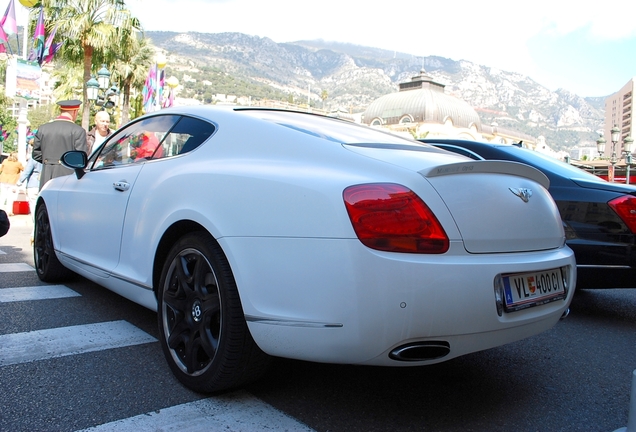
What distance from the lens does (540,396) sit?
2.82 metres

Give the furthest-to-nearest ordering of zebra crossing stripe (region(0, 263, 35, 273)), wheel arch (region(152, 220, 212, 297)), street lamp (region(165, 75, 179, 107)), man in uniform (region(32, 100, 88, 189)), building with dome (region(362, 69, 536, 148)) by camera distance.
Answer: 1. building with dome (region(362, 69, 536, 148))
2. street lamp (region(165, 75, 179, 107))
3. man in uniform (region(32, 100, 88, 189))
4. zebra crossing stripe (region(0, 263, 35, 273))
5. wheel arch (region(152, 220, 212, 297))

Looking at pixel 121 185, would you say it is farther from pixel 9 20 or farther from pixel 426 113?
pixel 426 113

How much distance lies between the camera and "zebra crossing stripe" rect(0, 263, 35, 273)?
5.53m

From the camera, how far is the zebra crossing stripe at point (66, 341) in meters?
3.08

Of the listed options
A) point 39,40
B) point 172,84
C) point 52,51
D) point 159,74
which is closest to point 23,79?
point 39,40

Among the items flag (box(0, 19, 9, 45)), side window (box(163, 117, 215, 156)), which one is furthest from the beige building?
side window (box(163, 117, 215, 156))

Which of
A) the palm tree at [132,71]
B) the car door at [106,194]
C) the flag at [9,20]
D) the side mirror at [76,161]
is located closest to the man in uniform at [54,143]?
the car door at [106,194]

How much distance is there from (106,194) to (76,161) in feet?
2.32

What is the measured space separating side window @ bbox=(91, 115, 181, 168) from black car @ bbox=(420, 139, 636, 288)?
116 inches

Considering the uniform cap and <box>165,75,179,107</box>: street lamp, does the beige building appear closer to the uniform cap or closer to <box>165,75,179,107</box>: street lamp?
<box>165,75,179,107</box>: street lamp

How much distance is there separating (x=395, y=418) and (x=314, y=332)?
59 centimetres

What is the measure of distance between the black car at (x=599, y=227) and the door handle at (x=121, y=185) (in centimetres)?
313

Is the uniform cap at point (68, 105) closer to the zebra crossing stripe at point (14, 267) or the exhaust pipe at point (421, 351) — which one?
the zebra crossing stripe at point (14, 267)

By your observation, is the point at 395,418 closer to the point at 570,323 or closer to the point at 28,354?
the point at 28,354
